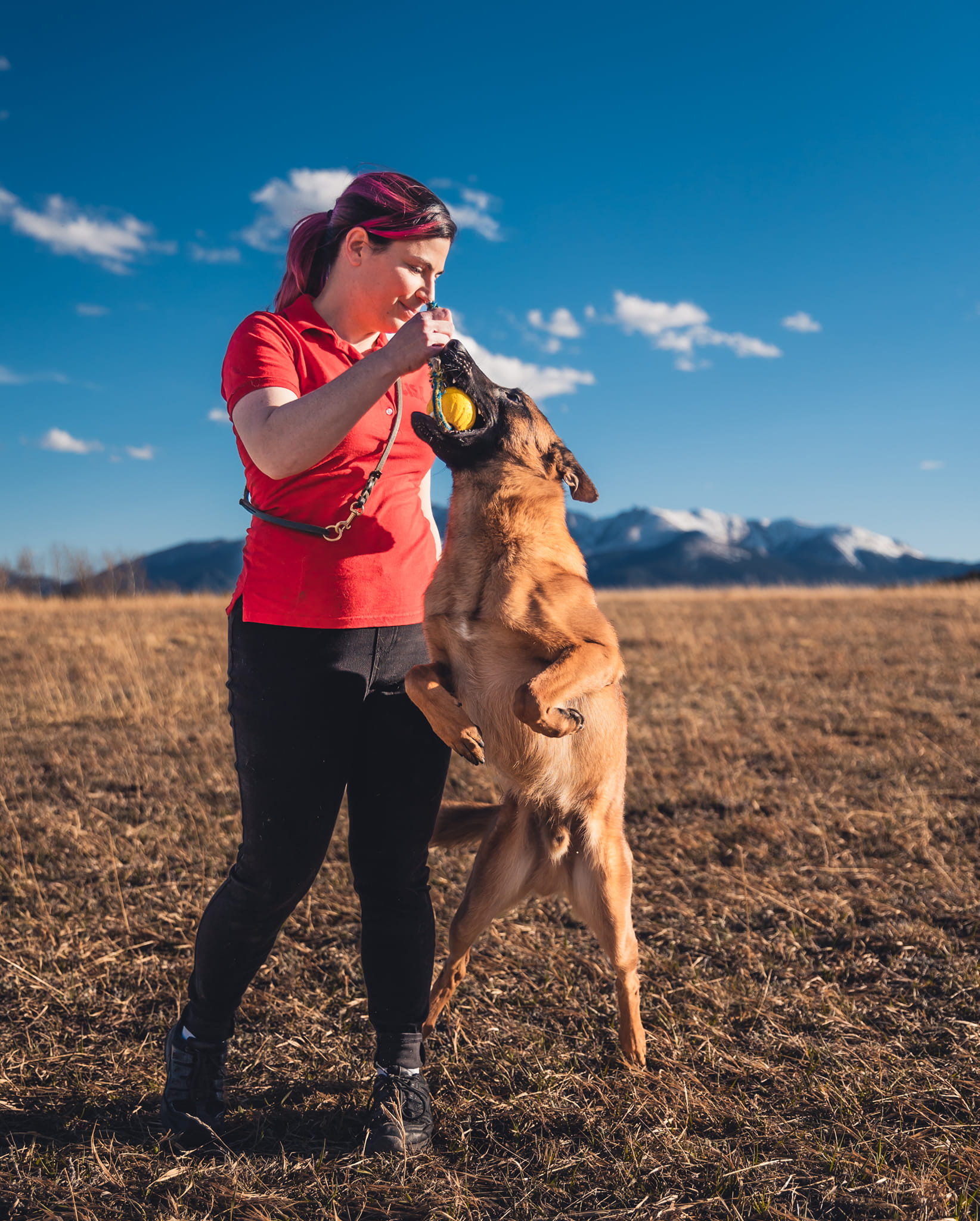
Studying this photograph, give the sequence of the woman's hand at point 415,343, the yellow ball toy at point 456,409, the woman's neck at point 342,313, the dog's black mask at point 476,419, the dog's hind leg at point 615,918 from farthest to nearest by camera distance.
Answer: the dog's hind leg at point 615,918 < the yellow ball toy at point 456,409 < the dog's black mask at point 476,419 < the woman's neck at point 342,313 < the woman's hand at point 415,343

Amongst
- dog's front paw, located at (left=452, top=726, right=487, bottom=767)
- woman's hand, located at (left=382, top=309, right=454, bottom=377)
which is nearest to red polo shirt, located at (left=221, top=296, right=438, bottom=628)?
woman's hand, located at (left=382, top=309, right=454, bottom=377)

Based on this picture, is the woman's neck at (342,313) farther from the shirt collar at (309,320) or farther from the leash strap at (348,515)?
the leash strap at (348,515)

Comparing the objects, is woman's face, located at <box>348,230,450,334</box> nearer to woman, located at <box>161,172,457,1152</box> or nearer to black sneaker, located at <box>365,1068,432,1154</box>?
woman, located at <box>161,172,457,1152</box>

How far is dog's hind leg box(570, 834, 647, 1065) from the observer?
2.63 meters

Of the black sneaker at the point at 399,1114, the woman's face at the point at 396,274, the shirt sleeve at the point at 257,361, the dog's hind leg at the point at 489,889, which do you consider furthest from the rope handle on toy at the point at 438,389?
the black sneaker at the point at 399,1114

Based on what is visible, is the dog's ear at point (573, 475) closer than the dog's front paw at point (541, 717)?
No

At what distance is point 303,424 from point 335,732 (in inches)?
33.6

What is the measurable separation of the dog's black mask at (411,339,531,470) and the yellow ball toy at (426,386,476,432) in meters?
0.02

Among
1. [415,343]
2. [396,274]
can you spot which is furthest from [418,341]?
[396,274]

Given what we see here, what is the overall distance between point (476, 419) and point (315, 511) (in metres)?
0.84

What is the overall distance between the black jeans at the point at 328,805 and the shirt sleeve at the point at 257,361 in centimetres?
62

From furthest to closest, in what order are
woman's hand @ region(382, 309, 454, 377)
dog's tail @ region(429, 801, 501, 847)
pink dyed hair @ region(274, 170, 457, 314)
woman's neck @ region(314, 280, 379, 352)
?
dog's tail @ region(429, 801, 501, 847) < woman's neck @ region(314, 280, 379, 352) < pink dyed hair @ region(274, 170, 457, 314) < woman's hand @ region(382, 309, 454, 377)

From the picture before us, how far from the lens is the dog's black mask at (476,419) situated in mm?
2395

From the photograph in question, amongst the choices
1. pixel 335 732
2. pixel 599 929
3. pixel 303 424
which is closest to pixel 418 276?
pixel 303 424
